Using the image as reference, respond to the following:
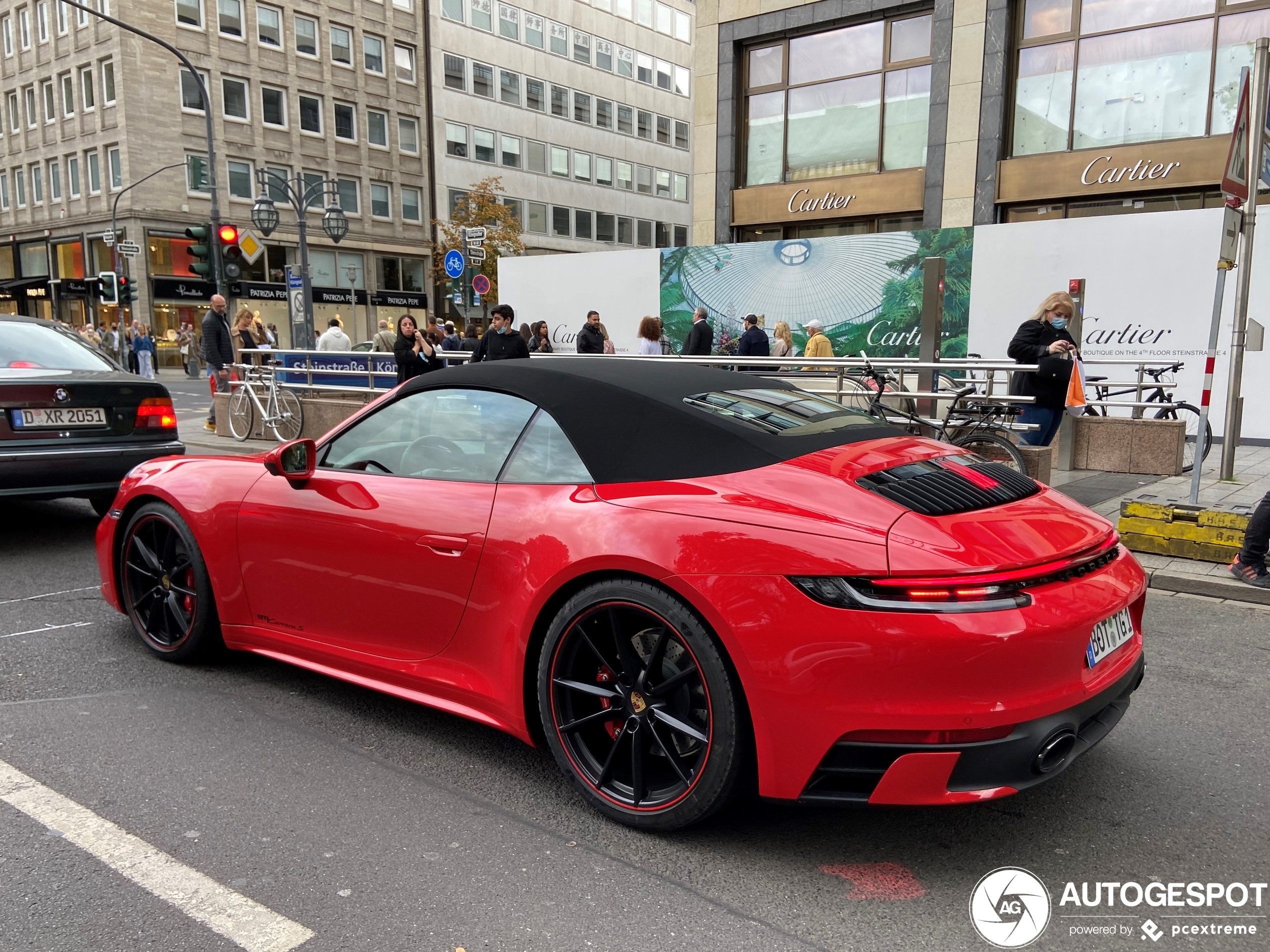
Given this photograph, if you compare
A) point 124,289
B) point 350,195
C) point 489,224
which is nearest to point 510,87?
point 489,224

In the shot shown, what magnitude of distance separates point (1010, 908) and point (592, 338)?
14483 mm

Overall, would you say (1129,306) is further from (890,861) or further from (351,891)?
(351,891)

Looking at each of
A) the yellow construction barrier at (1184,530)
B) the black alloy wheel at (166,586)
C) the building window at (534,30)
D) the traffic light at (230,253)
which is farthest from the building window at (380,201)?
the black alloy wheel at (166,586)

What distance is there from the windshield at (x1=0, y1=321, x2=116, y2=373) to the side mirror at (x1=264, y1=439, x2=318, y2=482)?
13.5ft

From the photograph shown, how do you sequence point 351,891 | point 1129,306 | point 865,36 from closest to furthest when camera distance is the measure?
1. point 351,891
2. point 1129,306
3. point 865,36

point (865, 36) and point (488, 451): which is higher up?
point (865, 36)

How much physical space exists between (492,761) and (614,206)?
175 feet

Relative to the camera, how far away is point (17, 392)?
6340mm

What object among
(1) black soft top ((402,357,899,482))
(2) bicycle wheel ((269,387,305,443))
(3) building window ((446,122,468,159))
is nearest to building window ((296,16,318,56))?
(3) building window ((446,122,468,159))

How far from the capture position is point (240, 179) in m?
41.5

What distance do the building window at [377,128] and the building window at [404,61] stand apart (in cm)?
208

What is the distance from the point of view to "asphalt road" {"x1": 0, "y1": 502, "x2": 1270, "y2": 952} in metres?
2.34

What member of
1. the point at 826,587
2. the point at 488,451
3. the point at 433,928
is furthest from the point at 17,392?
the point at 826,587

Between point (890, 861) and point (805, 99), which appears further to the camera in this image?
point (805, 99)
